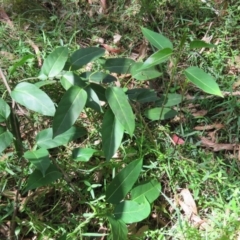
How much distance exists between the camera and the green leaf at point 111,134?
162cm

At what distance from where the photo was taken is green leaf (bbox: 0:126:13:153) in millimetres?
1535

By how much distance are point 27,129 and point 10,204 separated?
16.9 inches

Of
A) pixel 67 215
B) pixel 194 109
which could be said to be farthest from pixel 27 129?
pixel 194 109

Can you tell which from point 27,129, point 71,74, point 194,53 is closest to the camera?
point 71,74

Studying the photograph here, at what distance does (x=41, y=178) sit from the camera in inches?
66.5

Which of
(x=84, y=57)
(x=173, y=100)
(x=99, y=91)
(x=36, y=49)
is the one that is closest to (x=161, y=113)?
(x=173, y=100)

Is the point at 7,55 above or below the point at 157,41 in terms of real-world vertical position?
below

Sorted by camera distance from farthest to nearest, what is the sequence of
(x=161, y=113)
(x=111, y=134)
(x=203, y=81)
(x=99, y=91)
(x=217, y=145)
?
(x=217, y=145), (x=161, y=113), (x=99, y=91), (x=111, y=134), (x=203, y=81)

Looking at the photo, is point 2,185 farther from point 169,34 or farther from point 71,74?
point 169,34

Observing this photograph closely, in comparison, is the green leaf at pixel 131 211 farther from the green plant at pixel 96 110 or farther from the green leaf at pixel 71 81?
the green leaf at pixel 71 81

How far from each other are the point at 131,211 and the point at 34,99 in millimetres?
601

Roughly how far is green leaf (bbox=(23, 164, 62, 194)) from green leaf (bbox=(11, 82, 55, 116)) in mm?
292

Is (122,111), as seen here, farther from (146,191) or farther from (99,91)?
(146,191)

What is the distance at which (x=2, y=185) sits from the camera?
1.98m
